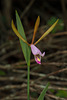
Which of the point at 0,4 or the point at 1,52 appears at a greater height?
the point at 0,4

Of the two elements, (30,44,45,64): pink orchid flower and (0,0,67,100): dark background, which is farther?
(0,0,67,100): dark background

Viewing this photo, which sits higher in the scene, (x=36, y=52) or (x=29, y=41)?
(x=29, y=41)

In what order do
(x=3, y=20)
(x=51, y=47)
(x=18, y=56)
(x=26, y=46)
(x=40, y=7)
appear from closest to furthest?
(x=26, y=46)
(x=51, y=47)
(x=18, y=56)
(x=3, y=20)
(x=40, y=7)

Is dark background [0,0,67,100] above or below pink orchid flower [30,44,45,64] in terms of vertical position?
above

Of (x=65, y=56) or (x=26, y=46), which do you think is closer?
(x=26, y=46)

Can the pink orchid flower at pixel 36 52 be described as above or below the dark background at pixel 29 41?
below

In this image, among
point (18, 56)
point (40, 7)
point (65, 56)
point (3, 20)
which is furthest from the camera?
point (40, 7)

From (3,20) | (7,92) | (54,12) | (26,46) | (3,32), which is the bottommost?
(26,46)

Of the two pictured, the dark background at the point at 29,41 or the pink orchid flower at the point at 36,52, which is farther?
the dark background at the point at 29,41

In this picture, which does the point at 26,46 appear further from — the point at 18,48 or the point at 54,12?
the point at 54,12

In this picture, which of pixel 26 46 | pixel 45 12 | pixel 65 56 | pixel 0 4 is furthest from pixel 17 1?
pixel 26 46

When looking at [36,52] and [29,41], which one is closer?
[36,52]
